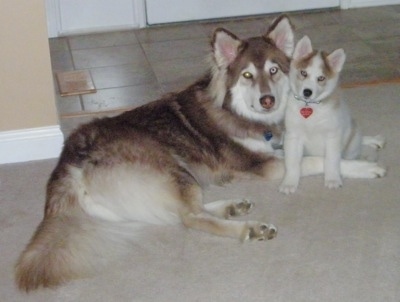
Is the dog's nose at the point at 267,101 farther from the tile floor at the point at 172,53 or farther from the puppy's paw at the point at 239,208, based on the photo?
the tile floor at the point at 172,53

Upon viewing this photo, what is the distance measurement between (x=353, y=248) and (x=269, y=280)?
0.33 m

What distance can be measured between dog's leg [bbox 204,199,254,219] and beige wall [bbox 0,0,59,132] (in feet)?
2.89

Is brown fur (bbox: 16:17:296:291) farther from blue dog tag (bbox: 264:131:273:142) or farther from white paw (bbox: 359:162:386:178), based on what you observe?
white paw (bbox: 359:162:386:178)

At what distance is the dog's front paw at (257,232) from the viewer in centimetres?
246

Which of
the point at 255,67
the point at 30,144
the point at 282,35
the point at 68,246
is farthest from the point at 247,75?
the point at 30,144

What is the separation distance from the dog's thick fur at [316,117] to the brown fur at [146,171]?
0.31 feet

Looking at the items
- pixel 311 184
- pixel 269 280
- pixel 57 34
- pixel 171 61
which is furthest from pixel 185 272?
pixel 57 34

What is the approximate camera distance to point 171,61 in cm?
413

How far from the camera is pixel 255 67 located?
2.62 meters

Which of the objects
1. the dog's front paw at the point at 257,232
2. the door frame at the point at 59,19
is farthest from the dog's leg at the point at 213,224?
the door frame at the point at 59,19

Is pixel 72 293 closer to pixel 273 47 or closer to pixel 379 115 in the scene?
pixel 273 47

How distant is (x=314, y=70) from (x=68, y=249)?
1054 mm

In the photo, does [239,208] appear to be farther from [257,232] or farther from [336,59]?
[336,59]

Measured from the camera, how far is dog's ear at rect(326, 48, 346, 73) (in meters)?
2.56
